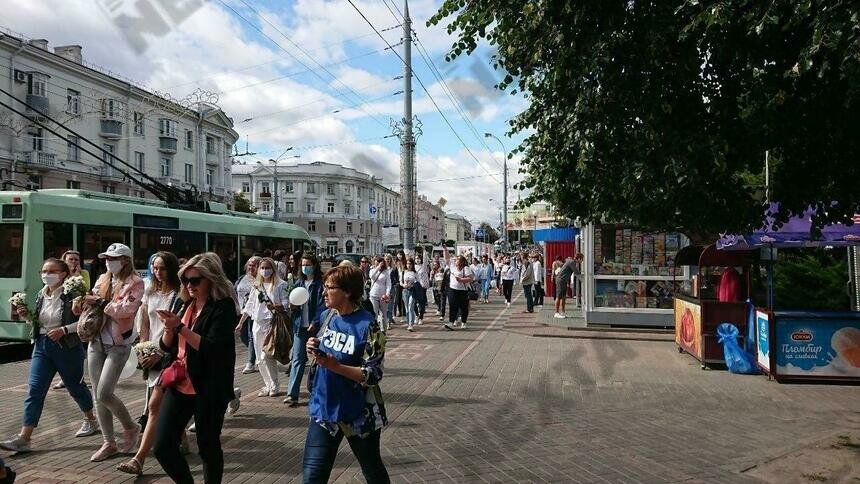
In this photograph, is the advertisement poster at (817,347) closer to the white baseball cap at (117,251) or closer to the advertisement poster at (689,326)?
the advertisement poster at (689,326)

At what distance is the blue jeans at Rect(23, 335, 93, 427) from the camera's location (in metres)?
5.26

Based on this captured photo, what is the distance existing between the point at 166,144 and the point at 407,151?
29867 mm

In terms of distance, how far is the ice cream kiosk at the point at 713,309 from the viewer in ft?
31.6

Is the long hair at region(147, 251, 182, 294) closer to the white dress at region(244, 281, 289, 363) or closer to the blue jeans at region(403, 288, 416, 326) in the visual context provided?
the white dress at region(244, 281, 289, 363)

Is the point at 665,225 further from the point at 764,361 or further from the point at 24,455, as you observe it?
the point at 24,455

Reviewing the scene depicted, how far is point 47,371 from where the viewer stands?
5406mm

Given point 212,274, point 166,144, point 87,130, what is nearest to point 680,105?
point 212,274

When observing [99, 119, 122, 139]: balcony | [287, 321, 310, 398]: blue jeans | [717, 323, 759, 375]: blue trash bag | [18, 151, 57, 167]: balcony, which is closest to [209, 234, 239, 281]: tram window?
[287, 321, 310, 398]: blue jeans

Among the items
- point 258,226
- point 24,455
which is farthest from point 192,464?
point 258,226

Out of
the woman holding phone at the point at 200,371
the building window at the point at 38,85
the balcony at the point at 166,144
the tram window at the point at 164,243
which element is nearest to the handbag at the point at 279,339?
the woman holding phone at the point at 200,371

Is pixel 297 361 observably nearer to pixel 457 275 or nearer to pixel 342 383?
pixel 342 383

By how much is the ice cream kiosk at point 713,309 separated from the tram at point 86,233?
10312 mm

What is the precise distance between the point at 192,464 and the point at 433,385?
3.72 metres

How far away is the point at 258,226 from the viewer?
18688 mm
